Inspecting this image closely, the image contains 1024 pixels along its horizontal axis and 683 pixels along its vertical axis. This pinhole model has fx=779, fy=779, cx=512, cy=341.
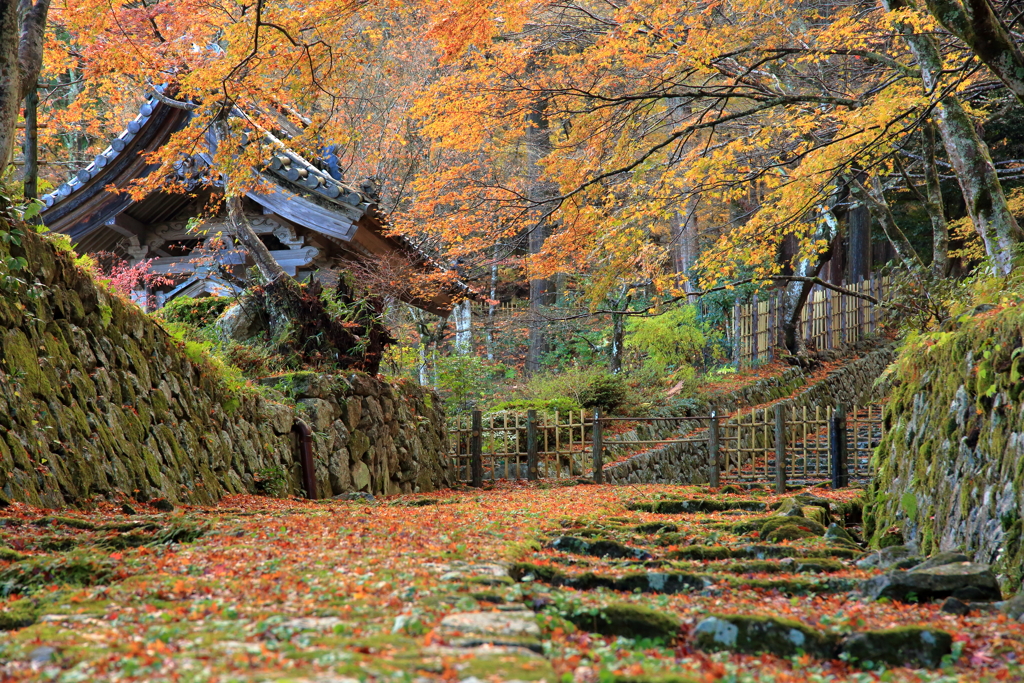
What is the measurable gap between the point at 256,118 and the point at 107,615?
937 cm

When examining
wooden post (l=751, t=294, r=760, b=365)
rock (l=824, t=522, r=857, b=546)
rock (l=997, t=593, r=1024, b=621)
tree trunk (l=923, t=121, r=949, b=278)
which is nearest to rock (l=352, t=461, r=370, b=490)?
rock (l=824, t=522, r=857, b=546)

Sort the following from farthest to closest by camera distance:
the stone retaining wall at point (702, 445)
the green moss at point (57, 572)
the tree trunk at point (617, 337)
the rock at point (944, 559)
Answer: the tree trunk at point (617, 337), the stone retaining wall at point (702, 445), the rock at point (944, 559), the green moss at point (57, 572)

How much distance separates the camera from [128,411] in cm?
637

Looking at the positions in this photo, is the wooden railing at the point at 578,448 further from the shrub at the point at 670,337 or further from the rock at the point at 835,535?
the rock at the point at 835,535

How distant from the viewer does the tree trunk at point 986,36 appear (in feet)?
15.9

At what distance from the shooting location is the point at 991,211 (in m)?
7.66

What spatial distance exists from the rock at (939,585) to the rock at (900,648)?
0.88m

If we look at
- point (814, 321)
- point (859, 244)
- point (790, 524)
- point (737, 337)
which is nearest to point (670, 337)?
point (737, 337)

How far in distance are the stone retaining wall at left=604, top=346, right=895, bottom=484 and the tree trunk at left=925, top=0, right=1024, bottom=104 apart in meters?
5.69

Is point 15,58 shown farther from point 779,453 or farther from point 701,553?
point 779,453

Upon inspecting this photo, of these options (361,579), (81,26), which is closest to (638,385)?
(81,26)

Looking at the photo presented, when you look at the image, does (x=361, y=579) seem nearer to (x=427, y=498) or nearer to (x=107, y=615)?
(x=107, y=615)

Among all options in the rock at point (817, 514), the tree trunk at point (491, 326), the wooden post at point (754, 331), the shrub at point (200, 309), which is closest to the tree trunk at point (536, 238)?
the tree trunk at point (491, 326)

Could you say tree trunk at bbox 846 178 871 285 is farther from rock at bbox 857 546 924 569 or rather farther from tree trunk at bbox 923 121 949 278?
rock at bbox 857 546 924 569
